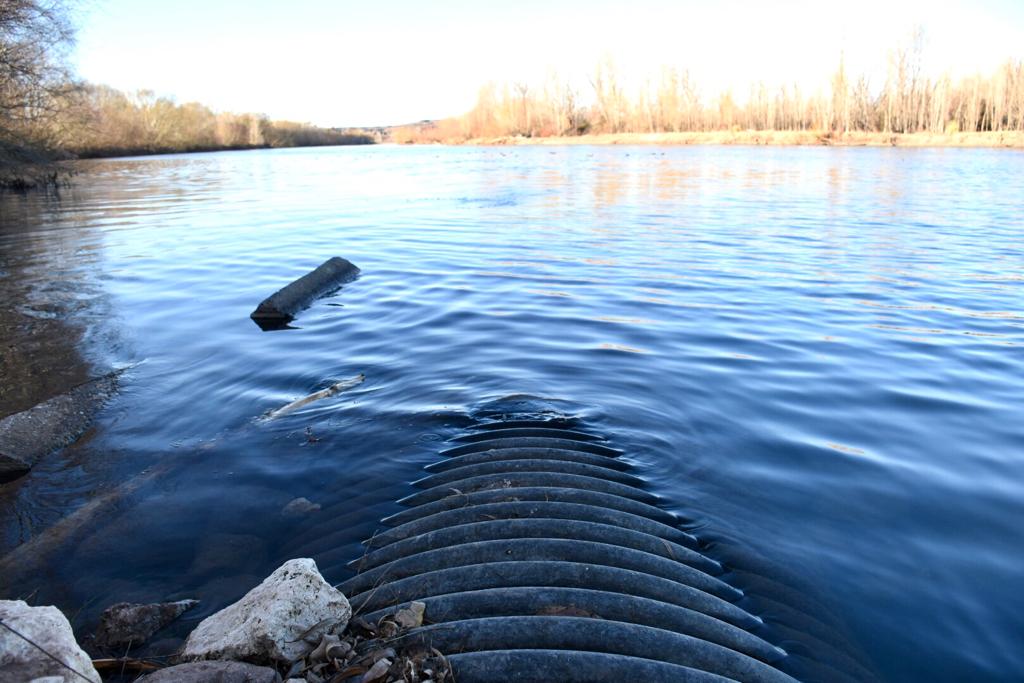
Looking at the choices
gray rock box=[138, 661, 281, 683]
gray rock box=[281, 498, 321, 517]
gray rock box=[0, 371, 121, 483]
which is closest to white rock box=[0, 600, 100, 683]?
gray rock box=[138, 661, 281, 683]

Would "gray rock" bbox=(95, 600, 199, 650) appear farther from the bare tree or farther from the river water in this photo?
the bare tree

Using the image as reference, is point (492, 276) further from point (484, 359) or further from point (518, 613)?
point (518, 613)

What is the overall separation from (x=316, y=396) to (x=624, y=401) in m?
2.54

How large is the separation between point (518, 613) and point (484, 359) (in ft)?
13.7

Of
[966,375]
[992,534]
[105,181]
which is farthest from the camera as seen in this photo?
[105,181]

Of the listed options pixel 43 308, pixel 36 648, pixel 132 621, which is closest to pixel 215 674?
pixel 36 648

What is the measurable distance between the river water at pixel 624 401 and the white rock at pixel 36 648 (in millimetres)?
909

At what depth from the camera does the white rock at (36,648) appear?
6.91 ft

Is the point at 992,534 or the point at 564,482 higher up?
the point at 564,482

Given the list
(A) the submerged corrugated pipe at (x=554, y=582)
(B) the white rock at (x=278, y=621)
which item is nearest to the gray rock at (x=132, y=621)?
(B) the white rock at (x=278, y=621)

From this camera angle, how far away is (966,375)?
5.97m

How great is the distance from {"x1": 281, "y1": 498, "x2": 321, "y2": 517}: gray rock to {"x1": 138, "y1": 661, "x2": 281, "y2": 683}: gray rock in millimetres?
1626

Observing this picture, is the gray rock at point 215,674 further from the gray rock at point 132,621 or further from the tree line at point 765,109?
the tree line at point 765,109

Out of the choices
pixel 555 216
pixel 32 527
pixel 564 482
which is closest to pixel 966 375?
pixel 564 482
